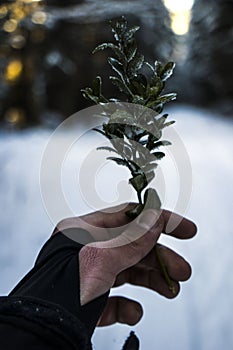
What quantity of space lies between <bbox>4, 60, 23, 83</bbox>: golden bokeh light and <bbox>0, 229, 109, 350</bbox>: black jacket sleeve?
2.96ft

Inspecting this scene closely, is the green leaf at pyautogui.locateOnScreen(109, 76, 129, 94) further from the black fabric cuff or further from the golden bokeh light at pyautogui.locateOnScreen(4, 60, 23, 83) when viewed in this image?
the golden bokeh light at pyautogui.locateOnScreen(4, 60, 23, 83)

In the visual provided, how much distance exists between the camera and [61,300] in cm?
40

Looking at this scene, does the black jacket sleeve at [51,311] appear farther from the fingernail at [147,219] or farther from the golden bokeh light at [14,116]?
the golden bokeh light at [14,116]

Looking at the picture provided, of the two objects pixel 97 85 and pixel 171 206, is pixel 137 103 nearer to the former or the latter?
pixel 97 85

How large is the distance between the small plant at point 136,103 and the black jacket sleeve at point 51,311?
104 millimetres

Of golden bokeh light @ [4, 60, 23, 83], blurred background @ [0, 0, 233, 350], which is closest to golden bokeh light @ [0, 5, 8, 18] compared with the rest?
blurred background @ [0, 0, 233, 350]

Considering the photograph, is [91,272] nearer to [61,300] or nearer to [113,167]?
[61,300]

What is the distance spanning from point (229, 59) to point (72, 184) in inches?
26.1

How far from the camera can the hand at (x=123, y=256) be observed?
0.43 metres

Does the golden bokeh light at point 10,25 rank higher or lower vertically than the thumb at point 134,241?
higher

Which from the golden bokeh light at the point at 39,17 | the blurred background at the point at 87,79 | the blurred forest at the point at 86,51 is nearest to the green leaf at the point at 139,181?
the blurred background at the point at 87,79

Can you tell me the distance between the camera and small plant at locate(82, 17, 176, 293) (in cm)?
45

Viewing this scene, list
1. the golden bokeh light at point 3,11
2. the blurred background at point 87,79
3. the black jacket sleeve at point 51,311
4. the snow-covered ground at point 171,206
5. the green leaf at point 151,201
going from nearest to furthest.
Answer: the black jacket sleeve at point 51,311 → the green leaf at point 151,201 → the snow-covered ground at point 171,206 → the blurred background at point 87,79 → the golden bokeh light at point 3,11

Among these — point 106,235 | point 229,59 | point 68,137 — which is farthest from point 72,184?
point 229,59
